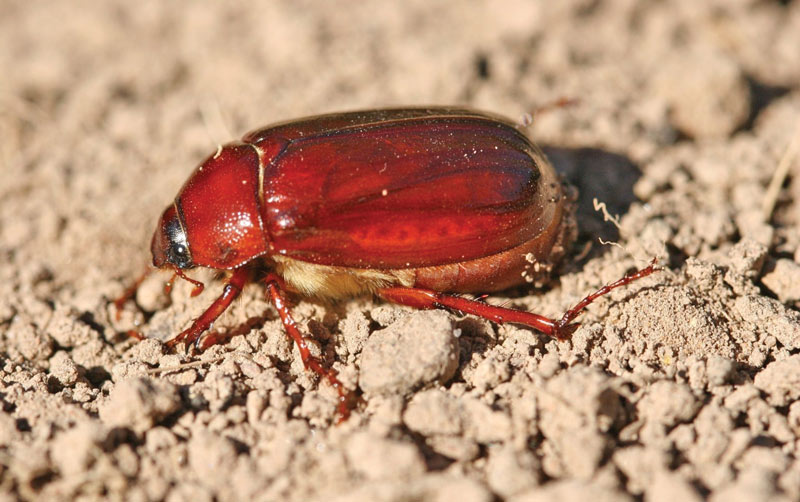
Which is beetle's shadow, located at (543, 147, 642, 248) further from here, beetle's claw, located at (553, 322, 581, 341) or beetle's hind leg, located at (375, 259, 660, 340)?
beetle's claw, located at (553, 322, 581, 341)

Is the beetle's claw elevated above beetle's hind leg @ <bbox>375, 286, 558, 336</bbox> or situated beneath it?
situated beneath

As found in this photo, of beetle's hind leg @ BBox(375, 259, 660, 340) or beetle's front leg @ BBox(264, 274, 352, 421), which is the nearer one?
beetle's front leg @ BBox(264, 274, 352, 421)

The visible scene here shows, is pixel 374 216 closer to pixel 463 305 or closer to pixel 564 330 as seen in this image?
pixel 463 305

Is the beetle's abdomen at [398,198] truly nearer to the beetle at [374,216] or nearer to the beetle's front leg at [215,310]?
the beetle at [374,216]

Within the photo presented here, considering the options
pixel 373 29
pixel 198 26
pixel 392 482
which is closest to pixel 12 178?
pixel 198 26

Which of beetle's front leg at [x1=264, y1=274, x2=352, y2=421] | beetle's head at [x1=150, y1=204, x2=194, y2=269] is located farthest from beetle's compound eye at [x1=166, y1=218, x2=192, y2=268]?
beetle's front leg at [x1=264, y1=274, x2=352, y2=421]

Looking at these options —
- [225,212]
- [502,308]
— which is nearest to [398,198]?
[502,308]
